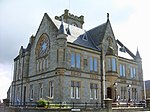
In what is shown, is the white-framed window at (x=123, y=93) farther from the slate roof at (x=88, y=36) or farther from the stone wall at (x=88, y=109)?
the slate roof at (x=88, y=36)

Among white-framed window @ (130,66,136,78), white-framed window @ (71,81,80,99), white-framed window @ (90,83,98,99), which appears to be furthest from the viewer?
white-framed window @ (130,66,136,78)

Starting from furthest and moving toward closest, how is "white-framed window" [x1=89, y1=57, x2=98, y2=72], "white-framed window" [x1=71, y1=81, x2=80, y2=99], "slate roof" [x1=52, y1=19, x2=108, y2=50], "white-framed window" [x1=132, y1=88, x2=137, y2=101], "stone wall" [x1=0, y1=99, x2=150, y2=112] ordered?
"white-framed window" [x1=132, y1=88, x2=137, y2=101] → "white-framed window" [x1=89, y1=57, x2=98, y2=72] → "slate roof" [x1=52, y1=19, x2=108, y2=50] → "white-framed window" [x1=71, y1=81, x2=80, y2=99] → "stone wall" [x1=0, y1=99, x2=150, y2=112]

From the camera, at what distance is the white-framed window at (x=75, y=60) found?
33.6 m

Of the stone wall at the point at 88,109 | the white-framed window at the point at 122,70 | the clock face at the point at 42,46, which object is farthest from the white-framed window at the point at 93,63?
the stone wall at the point at 88,109

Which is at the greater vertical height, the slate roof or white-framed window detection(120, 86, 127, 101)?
the slate roof

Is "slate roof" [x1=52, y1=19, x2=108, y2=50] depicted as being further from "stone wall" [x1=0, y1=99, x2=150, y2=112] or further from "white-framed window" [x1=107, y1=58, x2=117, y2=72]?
"stone wall" [x1=0, y1=99, x2=150, y2=112]

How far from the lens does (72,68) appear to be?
3300 centimetres

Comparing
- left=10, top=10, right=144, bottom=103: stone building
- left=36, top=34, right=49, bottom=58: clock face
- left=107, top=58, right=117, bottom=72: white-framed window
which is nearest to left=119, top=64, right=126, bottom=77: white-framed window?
left=10, top=10, right=144, bottom=103: stone building

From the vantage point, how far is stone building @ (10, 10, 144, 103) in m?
32.2

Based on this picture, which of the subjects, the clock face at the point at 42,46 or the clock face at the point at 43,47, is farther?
A: the clock face at the point at 43,47

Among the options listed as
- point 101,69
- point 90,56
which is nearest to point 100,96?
point 101,69

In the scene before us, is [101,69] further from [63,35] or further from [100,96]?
[63,35]

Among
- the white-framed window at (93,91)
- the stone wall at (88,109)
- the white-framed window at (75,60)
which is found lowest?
the stone wall at (88,109)

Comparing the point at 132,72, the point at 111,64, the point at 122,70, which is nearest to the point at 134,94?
the point at 132,72
